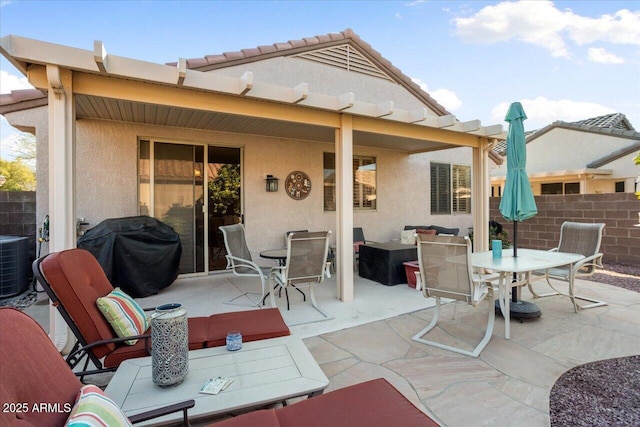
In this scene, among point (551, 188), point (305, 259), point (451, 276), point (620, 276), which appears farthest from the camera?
point (551, 188)

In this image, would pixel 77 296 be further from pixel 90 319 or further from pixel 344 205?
pixel 344 205

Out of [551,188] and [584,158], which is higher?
[584,158]

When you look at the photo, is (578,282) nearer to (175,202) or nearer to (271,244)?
(271,244)

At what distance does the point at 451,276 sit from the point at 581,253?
2895 mm

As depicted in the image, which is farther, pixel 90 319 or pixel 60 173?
pixel 60 173

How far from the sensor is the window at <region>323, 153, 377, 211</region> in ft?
25.2

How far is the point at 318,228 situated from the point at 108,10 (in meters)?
7.64

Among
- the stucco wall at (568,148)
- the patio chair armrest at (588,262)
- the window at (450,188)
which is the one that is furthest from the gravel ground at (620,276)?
the stucco wall at (568,148)

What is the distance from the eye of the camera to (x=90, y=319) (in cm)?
230

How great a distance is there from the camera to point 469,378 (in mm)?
2783

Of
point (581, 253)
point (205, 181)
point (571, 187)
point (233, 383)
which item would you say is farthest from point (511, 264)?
point (571, 187)

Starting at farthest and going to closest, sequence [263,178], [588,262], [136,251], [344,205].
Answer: [263,178], [136,251], [344,205], [588,262]

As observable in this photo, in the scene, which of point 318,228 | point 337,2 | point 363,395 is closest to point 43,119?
point 318,228

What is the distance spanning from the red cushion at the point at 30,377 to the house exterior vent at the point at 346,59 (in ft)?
23.6
